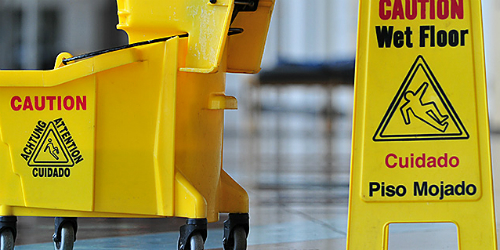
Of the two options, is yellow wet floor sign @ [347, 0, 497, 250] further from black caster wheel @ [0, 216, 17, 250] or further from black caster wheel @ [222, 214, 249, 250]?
black caster wheel @ [0, 216, 17, 250]

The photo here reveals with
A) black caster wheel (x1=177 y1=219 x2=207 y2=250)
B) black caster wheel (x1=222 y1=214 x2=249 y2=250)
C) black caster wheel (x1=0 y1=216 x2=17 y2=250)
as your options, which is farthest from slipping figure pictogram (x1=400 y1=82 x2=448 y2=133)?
black caster wheel (x1=0 y1=216 x2=17 y2=250)

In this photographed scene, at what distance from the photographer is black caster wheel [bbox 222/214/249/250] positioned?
256 cm

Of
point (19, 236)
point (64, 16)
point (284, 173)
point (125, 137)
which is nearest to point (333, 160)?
point (284, 173)

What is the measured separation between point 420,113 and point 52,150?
1.30 m

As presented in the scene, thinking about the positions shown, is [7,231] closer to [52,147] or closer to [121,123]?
[52,147]

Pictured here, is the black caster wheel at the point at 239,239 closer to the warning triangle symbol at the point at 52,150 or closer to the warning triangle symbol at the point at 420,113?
the warning triangle symbol at the point at 52,150

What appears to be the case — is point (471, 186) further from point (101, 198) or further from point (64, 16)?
point (64, 16)

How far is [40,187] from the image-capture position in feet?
7.37

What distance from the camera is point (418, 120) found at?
5.97 feet

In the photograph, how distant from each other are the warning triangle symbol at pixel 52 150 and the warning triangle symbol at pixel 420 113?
112 cm

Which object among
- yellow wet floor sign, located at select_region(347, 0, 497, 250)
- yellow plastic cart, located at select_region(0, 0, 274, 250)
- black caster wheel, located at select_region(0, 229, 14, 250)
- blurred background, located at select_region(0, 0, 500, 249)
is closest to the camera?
yellow wet floor sign, located at select_region(347, 0, 497, 250)

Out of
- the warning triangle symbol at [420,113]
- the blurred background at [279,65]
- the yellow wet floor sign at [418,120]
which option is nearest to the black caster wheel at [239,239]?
the yellow wet floor sign at [418,120]

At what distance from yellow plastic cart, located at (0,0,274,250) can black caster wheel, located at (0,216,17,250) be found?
0.04ft

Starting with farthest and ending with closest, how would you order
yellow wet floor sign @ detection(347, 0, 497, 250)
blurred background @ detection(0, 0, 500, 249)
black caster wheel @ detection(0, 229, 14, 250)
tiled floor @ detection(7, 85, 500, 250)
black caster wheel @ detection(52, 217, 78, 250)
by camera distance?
blurred background @ detection(0, 0, 500, 249), tiled floor @ detection(7, 85, 500, 250), black caster wheel @ detection(52, 217, 78, 250), black caster wheel @ detection(0, 229, 14, 250), yellow wet floor sign @ detection(347, 0, 497, 250)
